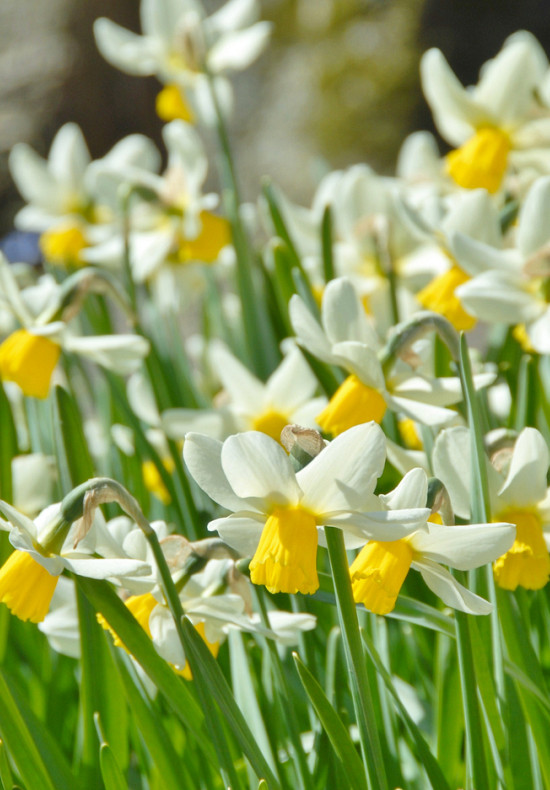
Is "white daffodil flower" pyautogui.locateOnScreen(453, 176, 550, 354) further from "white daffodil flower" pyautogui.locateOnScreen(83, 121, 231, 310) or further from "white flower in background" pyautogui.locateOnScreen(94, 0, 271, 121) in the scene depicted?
"white flower in background" pyautogui.locateOnScreen(94, 0, 271, 121)

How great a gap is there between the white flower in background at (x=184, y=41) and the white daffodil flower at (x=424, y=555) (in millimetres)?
1496

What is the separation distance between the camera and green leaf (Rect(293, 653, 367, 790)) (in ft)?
2.25

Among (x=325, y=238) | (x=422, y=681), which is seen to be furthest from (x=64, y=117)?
(x=422, y=681)

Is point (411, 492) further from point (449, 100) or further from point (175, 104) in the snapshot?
point (175, 104)

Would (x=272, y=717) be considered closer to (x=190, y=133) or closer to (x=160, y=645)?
(x=160, y=645)

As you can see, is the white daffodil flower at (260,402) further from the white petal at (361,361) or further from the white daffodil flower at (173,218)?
the white daffodil flower at (173,218)

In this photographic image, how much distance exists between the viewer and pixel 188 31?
1.88 metres

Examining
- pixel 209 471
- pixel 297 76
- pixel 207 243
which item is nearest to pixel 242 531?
pixel 209 471

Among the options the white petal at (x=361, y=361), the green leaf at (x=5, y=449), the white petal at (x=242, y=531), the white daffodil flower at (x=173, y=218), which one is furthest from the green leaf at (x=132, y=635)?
the white daffodil flower at (x=173, y=218)

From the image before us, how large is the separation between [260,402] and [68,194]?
1127 millimetres

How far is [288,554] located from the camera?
2.12 ft

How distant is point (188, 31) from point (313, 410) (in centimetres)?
105

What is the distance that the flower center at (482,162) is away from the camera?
1.52m

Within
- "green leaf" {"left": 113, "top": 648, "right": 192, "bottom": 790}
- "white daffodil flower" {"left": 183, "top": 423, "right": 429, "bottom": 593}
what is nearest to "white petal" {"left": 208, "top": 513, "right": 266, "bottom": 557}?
"white daffodil flower" {"left": 183, "top": 423, "right": 429, "bottom": 593}
